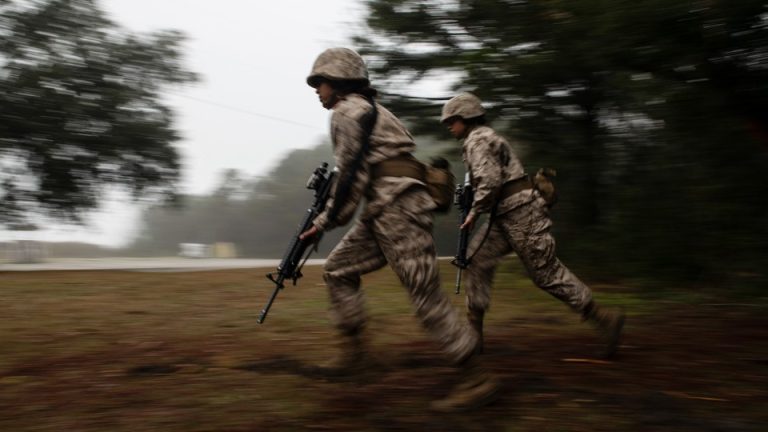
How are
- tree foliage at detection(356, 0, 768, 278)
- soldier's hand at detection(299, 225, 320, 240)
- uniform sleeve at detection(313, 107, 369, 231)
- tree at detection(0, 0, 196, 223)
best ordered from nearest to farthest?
uniform sleeve at detection(313, 107, 369, 231), soldier's hand at detection(299, 225, 320, 240), tree foliage at detection(356, 0, 768, 278), tree at detection(0, 0, 196, 223)

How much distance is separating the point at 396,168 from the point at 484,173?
3.40 ft

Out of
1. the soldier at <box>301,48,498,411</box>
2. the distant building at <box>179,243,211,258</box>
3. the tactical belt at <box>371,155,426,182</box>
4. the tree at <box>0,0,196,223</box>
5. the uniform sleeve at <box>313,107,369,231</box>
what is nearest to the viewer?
the soldier at <box>301,48,498,411</box>

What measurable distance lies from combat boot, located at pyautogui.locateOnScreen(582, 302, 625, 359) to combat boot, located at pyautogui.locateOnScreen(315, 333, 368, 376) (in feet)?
5.39

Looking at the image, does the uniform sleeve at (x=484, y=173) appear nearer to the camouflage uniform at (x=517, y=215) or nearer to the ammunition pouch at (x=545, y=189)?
the camouflage uniform at (x=517, y=215)

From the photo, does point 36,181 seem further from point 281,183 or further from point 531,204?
point 281,183

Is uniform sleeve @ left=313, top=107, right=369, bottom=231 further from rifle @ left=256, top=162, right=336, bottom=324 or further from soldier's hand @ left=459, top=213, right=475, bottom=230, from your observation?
soldier's hand @ left=459, top=213, right=475, bottom=230

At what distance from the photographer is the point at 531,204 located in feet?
17.6

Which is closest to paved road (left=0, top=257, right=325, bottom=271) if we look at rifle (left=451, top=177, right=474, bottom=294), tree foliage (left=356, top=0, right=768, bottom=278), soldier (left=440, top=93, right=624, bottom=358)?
tree foliage (left=356, top=0, right=768, bottom=278)

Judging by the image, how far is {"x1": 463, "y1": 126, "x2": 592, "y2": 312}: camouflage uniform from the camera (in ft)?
17.2

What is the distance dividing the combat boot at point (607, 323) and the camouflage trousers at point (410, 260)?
149 centimetres

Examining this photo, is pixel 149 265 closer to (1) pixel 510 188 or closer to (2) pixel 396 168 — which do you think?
(1) pixel 510 188

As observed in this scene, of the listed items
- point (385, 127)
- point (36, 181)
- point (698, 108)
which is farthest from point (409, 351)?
point (36, 181)

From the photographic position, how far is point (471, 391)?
4152 mm

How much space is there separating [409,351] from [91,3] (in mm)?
16322
